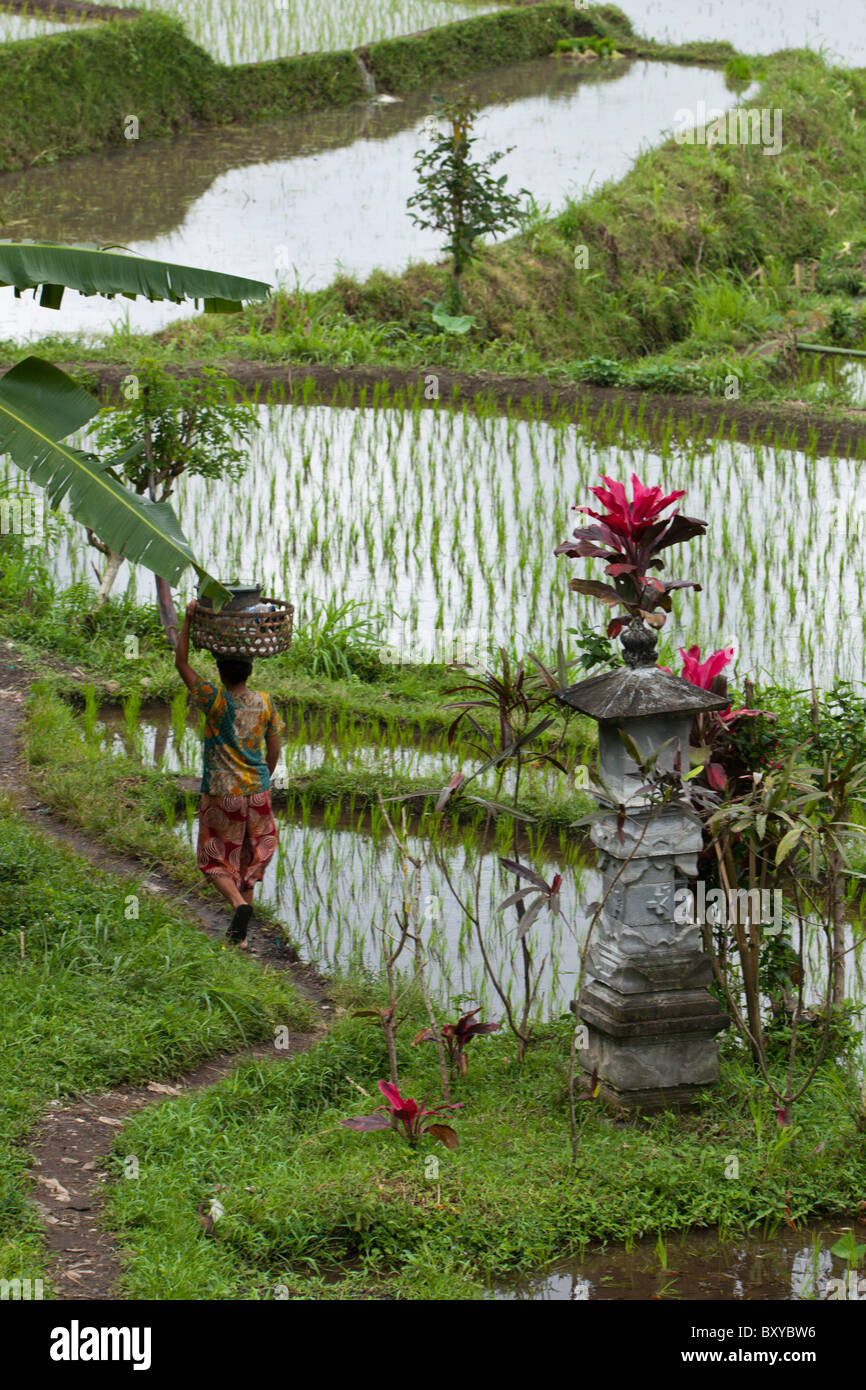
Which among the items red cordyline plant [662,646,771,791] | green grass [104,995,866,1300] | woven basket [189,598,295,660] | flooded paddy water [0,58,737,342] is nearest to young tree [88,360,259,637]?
woven basket [189,598,295,660]

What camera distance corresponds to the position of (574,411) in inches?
402

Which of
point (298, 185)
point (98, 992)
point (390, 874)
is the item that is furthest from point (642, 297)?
point (98, 992)

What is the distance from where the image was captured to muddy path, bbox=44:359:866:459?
987 centimetres

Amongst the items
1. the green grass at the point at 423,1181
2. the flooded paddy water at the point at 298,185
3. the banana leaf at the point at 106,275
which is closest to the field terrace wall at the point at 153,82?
the flooded paddy water at the point at 298,185

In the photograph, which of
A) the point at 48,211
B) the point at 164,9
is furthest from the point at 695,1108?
the point at 164,9

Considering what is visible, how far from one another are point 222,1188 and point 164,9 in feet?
45.9

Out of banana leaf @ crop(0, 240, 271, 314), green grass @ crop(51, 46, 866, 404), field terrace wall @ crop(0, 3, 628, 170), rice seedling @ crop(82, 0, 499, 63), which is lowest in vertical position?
banana leaf @ crop(0, 240, 271, 314)

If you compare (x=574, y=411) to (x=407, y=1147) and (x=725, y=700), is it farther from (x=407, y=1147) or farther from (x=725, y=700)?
(x=407, y=1147)

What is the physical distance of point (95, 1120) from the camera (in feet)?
12.8

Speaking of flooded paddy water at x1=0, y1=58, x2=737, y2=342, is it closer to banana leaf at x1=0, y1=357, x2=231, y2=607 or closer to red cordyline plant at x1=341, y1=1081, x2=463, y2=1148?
banana leaf at x1=0, y1=357, x2=231, y2=607

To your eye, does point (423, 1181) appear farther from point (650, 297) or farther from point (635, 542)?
point (650, 297)

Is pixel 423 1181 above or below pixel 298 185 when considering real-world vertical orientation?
below

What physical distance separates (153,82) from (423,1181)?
41.0 feet

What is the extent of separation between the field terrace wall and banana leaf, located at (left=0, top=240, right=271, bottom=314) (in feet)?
29.6
